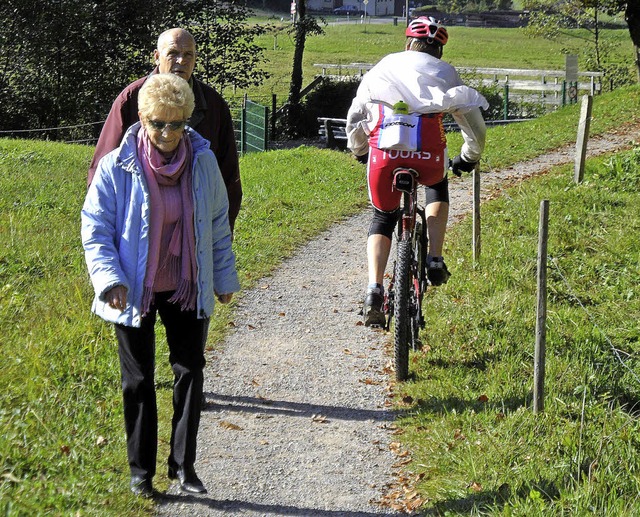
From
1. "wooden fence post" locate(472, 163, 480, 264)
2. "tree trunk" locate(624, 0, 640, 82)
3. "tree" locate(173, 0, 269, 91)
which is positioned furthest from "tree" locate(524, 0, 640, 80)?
"wooden fence post" locate(472, 163, 480, 264)

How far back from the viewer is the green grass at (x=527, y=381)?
15.9ft

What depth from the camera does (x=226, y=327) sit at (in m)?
7.83

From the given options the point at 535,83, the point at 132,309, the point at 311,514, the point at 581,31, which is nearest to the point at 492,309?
the point at 311,514

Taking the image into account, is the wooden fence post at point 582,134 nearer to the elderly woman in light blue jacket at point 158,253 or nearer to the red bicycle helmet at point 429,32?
the red bicycle helmet at point 429,32

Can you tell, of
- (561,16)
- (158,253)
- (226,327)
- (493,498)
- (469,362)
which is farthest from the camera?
(561,16)

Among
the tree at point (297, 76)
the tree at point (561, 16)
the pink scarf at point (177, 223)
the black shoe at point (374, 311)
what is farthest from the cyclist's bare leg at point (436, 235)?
the tree at point (297, 76)

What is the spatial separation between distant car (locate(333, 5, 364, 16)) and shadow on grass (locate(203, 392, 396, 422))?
332 feet

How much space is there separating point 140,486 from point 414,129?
2.63 metres

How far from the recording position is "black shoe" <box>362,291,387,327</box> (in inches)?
249

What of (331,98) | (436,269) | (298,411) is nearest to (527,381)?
(436,269)

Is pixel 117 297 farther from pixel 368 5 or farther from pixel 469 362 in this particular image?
pixel 368 5

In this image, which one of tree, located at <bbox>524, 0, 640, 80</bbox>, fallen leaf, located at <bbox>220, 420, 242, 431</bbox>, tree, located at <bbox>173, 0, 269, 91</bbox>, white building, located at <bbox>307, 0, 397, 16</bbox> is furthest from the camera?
white building, located at <bbox>307, 0, 397, 16</bbox>

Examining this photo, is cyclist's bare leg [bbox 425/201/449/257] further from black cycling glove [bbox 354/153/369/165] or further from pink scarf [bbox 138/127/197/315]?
pink scarf [bbox 138/127/197/315]

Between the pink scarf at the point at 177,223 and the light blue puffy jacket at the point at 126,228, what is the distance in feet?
0.10
